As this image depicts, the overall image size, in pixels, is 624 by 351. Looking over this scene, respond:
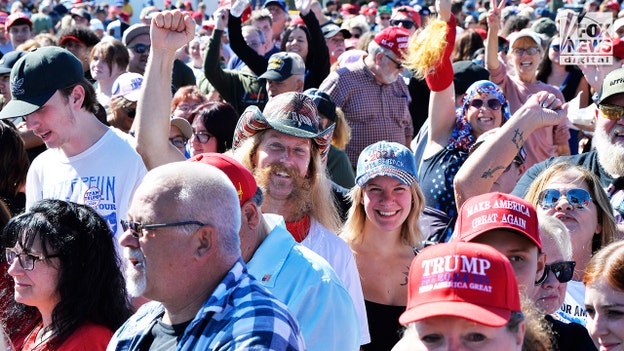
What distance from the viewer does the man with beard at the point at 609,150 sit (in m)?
4.74

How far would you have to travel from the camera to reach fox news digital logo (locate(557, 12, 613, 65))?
7543mm

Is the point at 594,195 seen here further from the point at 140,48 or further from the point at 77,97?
the point at 140,48

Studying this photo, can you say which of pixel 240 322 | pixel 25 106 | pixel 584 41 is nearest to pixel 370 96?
pixel 584 41

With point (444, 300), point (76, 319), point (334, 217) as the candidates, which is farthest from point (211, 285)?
point (334, 217)

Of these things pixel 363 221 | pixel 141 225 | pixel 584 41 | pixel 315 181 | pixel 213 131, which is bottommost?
pixel 363 221

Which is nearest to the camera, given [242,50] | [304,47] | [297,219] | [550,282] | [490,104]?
[550,282]

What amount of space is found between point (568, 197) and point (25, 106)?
260cm

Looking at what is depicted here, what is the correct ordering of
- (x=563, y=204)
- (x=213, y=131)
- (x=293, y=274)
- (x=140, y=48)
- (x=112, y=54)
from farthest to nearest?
(x=140, y=48) → (x=112, y=54) → (x=213, y=131) → (x=563, y=204) → (x=293, y=274)

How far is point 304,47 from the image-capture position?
31.3 feet

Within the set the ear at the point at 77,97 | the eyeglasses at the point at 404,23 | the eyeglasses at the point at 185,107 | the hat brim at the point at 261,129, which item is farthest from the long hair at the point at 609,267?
the eyeglasses at the point at 404,23

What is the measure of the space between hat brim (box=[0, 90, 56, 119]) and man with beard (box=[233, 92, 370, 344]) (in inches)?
37.6

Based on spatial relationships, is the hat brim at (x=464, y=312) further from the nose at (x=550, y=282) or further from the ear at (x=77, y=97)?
the ear at (x=77, y=97)

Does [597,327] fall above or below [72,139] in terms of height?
below

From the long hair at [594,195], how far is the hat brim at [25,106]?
2.38 metres
